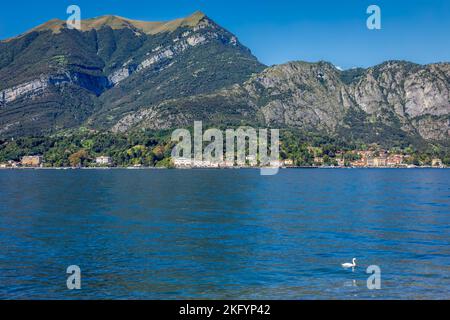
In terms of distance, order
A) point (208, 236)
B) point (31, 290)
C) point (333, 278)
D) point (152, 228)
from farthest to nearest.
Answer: point (152, 228), point (208, 236), point (333, 278), point (31, 290)

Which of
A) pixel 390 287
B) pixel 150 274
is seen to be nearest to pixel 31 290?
pixel 150 274

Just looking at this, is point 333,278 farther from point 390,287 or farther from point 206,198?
point 206,198

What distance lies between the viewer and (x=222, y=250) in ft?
173

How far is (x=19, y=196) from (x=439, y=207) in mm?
77641

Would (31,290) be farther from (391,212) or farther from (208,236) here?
(391,212)

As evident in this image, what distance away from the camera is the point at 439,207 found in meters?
92.1

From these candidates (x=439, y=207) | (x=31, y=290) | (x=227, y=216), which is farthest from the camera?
(x=439, y=207)

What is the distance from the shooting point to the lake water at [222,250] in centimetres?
3859

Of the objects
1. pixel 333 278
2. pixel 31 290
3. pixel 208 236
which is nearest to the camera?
pixel 31 290

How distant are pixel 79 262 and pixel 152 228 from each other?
19939 millimetres

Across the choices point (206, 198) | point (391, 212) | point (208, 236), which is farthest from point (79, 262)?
point (206, 198)

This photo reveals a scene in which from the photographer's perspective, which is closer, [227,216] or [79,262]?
[79,262]

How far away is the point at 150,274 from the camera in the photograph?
1682 inches

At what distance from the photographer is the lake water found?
38.6 meters
